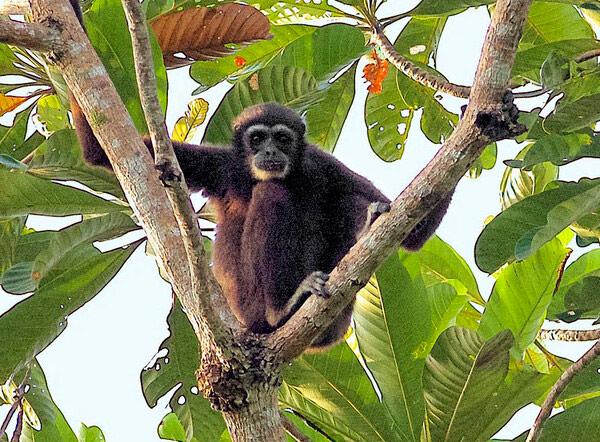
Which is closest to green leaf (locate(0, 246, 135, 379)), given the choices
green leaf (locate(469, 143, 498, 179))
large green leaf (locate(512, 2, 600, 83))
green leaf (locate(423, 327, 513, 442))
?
green leaf (locate(423, 327, 513, 442))

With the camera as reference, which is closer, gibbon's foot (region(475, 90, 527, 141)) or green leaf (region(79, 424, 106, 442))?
gibbon's foot (region(475, 90, 527, 141))

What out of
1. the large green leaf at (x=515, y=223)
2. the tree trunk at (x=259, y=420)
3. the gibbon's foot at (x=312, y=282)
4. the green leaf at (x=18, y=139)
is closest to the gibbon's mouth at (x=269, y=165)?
the gibbon's foot at (x=312, y=282)

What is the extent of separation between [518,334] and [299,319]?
5.74 feet

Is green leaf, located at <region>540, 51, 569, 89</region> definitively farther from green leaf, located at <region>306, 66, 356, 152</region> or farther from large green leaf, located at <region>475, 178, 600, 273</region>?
green leaf, located at <region>306, 66, 356, 152</region>

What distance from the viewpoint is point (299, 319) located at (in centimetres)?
396

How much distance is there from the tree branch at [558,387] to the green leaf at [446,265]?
85.3 inches

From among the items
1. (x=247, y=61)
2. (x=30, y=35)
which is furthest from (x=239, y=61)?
(x=30, y=35)

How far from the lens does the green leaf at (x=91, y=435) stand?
6.24 metres

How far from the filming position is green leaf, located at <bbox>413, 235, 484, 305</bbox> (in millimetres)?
6623

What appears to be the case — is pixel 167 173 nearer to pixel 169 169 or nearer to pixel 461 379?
pixel 169 169

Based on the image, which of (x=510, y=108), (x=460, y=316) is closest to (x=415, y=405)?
(x=460, y=316)

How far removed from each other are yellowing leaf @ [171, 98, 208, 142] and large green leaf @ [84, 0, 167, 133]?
1.05 meters

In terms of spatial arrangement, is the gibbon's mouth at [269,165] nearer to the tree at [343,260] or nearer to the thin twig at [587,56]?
the tree at [343,260]

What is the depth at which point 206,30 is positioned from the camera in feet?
18.5
